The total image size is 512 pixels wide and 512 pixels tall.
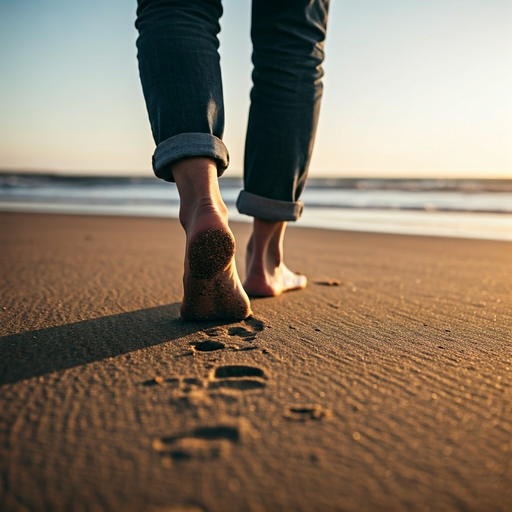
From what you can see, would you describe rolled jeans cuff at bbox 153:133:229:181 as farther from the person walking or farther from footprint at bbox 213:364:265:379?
footprint at bbox 213:364:265:379

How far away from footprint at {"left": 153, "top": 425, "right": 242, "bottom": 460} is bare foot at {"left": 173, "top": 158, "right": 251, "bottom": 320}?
445mm

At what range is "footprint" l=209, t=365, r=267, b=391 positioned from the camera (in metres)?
0.70

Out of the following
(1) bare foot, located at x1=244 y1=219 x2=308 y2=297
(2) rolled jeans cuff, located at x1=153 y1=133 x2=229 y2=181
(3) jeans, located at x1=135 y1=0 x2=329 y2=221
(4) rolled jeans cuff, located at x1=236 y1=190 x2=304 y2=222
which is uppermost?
(3) jeans, located at x1=135 y1=0 x2=329 y2=221

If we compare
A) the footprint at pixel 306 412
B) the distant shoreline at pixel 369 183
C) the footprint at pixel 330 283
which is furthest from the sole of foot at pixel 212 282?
the distant shoreline at pixel 369 183

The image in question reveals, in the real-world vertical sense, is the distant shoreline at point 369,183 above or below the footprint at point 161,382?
above

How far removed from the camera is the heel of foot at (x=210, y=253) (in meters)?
0.95

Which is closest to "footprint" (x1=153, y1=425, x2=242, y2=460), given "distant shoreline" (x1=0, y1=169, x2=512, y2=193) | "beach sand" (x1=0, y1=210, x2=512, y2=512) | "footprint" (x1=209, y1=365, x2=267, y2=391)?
"beach sand" (x1=0, y1=210, x2=512, y2=512)

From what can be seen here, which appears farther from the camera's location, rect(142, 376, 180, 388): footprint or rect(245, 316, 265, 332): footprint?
rect(245, 316, 265, 332): footprint

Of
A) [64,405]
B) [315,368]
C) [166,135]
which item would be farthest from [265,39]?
[64,405]

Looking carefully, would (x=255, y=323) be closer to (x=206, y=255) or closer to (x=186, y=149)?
(x=206, y=255)

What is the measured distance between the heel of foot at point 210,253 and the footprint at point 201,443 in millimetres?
439

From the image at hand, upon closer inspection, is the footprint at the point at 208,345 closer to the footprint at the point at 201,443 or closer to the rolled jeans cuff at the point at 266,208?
the footprint at the point at 201,443

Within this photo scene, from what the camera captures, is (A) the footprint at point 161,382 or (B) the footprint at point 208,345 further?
(B) the footprint at point 208,345

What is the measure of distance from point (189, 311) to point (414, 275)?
1.05m
